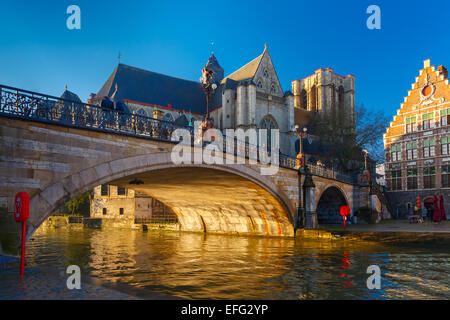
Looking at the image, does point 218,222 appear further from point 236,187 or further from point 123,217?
point 123,217

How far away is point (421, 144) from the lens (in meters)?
34.1

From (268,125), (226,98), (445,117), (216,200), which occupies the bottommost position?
(216,200)

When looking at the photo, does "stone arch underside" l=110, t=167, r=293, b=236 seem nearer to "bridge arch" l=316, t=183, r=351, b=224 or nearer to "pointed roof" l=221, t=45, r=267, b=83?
"bridge arch" l=316, t=183, r=351, b=224

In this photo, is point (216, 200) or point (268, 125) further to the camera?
point (268, 125)

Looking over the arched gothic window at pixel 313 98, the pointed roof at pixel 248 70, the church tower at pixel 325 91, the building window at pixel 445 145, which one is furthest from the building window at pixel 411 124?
the arched gothic window at pixel 313 98

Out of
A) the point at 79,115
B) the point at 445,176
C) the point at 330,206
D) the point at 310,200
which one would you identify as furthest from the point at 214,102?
the point at 79,115

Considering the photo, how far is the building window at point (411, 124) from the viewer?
34.7 metres

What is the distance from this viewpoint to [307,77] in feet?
204

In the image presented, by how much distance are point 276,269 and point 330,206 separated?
2109cm

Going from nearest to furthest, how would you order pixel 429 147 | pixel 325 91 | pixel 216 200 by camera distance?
1. pixel 216 200
2. pixel 429 147
3. pixel 325 91

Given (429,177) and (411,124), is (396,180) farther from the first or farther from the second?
(411,124)

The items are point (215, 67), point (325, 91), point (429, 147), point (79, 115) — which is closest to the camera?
point (79, 115)

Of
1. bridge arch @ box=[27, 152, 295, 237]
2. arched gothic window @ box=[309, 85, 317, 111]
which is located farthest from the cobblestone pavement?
arched gothic window @ box=[309, 85, 317, 111]

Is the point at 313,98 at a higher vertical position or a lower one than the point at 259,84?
higher
